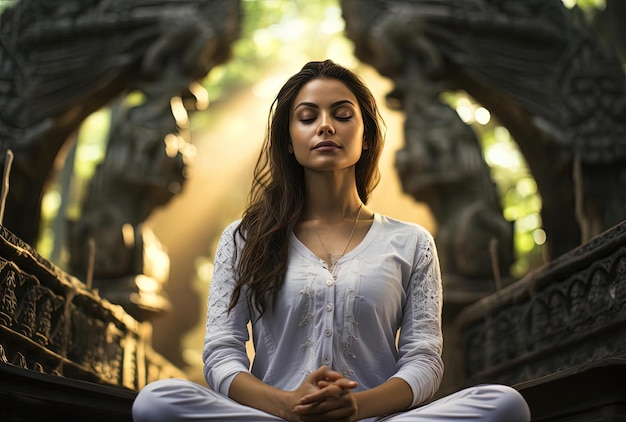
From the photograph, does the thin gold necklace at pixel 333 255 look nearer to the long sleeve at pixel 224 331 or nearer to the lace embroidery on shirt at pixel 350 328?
the lace embroidery on shirt at pixel 350 328

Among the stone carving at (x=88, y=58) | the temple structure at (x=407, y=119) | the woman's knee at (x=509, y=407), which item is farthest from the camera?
the stone carving at (x=88, y=58)

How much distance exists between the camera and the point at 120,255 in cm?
530

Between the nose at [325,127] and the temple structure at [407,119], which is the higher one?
the temple structure at [407,119]

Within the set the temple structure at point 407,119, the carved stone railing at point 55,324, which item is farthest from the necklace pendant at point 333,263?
the temple structure at point 407,119

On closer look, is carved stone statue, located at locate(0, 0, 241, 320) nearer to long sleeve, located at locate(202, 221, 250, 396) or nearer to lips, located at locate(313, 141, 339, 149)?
long sleeve, located at locate(202, 221, 250, 396)

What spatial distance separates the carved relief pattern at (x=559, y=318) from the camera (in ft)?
10.1

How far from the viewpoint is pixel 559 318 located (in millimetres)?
3600

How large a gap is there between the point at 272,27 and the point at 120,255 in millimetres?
7198

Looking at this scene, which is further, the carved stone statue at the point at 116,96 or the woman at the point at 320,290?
the carved stone statue at the point at 116,96

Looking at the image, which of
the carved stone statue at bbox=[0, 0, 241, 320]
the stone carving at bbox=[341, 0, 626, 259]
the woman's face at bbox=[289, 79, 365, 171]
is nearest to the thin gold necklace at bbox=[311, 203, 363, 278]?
the woman's face at bbox=[289, 79, 365, 171]

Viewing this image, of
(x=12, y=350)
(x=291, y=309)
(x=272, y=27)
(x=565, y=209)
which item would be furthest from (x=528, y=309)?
(x=272, y=27)

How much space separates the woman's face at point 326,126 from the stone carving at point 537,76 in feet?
8.86

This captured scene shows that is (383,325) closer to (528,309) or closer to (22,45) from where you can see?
(528,309)

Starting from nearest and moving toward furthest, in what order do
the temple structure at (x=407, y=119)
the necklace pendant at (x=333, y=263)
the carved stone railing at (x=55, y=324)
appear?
the necklace pendant at (x=333, y=263) → the carved stone railing at (x=55, y=324) → the temple structure at (x=407, y=119)
